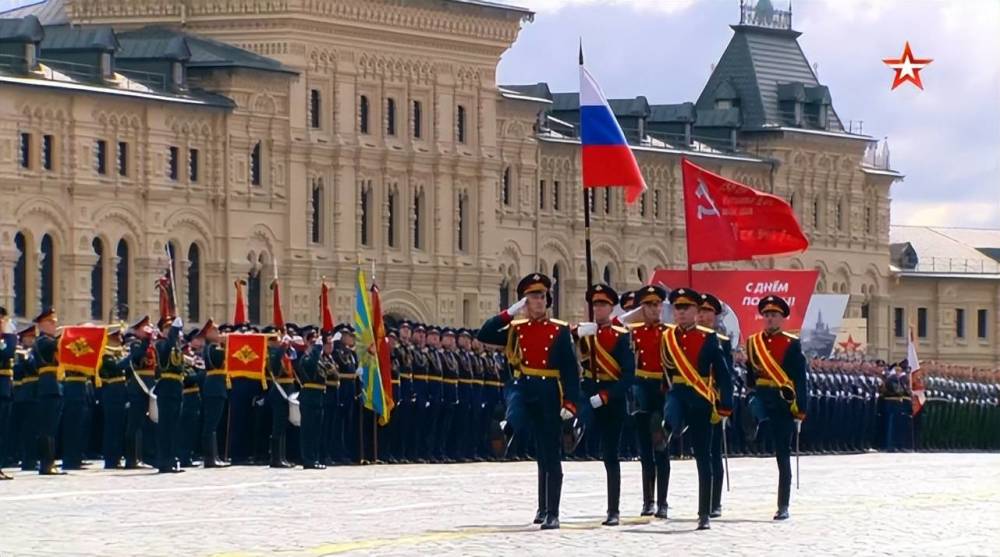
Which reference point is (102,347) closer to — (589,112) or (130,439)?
(130,439)

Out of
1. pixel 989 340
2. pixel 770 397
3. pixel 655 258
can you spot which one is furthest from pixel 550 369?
pixel 989 340

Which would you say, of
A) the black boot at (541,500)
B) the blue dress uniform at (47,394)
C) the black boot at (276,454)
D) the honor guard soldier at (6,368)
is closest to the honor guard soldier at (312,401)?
the black boot at (276,454)

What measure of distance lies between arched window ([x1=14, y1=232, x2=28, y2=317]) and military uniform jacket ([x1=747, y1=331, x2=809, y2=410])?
118 feet

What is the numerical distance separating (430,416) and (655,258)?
45.0 m

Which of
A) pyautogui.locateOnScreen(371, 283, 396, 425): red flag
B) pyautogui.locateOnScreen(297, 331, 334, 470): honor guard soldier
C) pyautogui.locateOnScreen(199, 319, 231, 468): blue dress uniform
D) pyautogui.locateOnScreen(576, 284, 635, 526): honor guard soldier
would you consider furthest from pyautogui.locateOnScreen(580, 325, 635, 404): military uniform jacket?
pyautogui.locateOnScreen(371, 283, 396, 425): red flag

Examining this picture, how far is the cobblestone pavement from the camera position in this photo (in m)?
21.7

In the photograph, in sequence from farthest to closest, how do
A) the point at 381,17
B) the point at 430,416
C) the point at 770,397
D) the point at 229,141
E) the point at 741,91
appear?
1. the point at 741,91
2. the point at 381,17
3. the point at 229,141
4. the point at 430,416
5. the point at 770,397

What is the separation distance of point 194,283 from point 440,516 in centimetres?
4060

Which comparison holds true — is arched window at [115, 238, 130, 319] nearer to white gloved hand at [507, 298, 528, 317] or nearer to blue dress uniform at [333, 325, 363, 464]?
blue dress uniform at [333, 325, 363, 464]

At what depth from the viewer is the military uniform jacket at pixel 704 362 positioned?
81.7 ft

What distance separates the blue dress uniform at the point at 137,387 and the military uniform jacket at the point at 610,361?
8565 mm

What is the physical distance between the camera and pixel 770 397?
26.1m

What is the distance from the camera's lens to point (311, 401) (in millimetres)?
34156

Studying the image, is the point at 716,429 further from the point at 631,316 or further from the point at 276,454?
the point at 276,454
